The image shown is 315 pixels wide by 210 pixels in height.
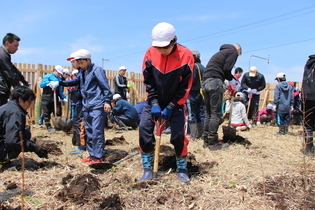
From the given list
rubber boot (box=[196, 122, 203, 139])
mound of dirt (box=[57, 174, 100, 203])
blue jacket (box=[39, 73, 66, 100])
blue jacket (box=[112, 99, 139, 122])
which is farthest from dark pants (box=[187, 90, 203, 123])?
blue jacket (box=[39, 73, 66, 100])

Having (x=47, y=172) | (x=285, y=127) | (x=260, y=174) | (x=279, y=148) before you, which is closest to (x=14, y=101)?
(x=47, y=172)

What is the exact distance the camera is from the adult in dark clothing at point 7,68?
546cm

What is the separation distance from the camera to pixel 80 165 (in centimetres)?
476

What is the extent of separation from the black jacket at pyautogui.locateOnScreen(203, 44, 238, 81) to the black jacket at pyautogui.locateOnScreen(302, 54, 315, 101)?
1204 millimetres

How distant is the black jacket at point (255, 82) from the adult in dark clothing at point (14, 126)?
808 cm

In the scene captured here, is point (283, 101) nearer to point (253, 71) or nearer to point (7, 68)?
point (253, 71)

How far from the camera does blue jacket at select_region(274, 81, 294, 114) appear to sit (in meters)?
8.73

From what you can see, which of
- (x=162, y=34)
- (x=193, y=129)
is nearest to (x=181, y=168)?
Answer: (x=162, y=34)

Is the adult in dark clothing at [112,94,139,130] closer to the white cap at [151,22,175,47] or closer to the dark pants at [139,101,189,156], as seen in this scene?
the dark pants at [139,101,189,156]

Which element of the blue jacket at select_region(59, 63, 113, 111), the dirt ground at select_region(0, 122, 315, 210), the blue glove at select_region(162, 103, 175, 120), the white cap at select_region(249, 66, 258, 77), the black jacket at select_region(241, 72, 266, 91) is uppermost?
the white cap at select_region(249, 66, 258, 77)

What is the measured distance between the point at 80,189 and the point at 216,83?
330 cm

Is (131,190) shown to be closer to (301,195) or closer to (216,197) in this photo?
(216,197)

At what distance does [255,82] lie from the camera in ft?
35.2

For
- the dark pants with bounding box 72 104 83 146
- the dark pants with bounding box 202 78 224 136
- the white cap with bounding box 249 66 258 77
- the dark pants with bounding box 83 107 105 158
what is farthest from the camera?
the white cap with bounding box 249 66 258 77
